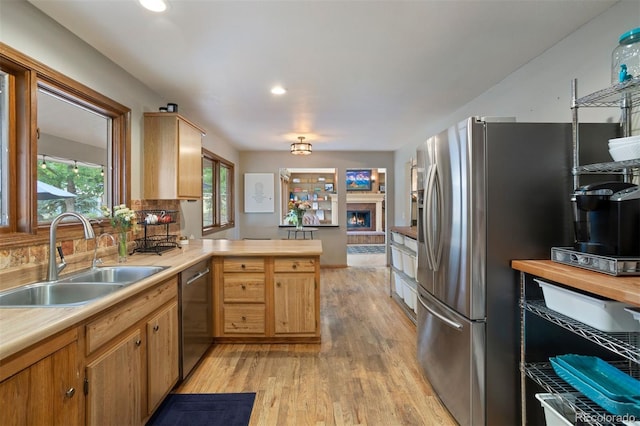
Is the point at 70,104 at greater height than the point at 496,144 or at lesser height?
greater

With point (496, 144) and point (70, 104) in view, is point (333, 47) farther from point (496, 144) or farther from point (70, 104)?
point (70, 104)

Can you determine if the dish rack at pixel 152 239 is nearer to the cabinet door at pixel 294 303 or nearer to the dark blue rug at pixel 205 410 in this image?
the cabinet door at pixel 294 303

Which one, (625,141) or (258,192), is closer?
(625,141)

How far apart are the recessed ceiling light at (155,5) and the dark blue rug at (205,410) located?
2.45 m

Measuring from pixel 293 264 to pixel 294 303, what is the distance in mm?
373

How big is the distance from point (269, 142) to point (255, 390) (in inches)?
171

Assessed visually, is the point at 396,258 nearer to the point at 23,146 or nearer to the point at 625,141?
the point at 625,141

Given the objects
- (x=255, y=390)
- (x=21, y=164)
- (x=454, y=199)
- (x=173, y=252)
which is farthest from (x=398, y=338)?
(x=21, y=164)

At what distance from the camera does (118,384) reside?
149cm

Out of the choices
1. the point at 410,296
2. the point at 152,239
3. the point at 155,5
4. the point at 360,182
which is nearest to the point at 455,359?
the point at 410,296

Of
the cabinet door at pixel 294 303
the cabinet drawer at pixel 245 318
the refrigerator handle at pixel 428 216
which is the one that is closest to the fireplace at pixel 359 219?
the cabinet door at pixel 294 303

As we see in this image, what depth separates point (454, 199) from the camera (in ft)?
6.15

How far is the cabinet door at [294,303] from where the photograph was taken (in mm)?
2902

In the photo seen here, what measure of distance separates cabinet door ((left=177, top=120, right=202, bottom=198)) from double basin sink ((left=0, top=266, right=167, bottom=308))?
Result: 3.49 ft
